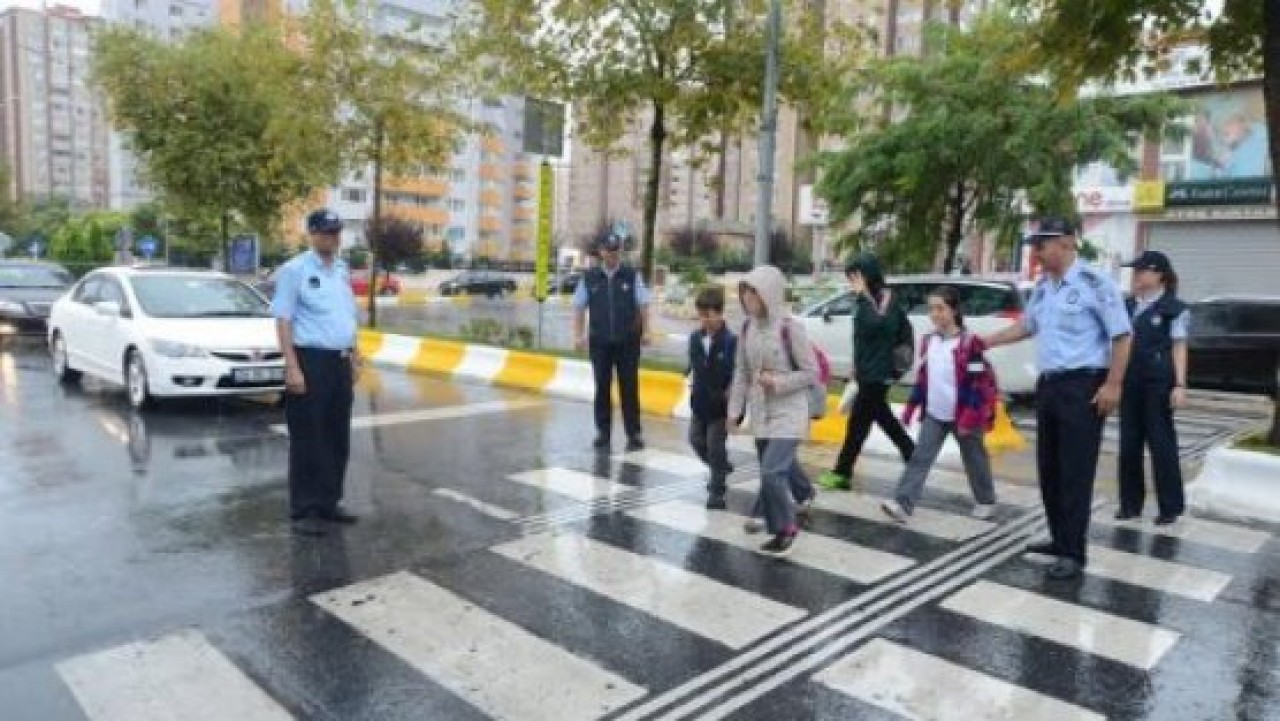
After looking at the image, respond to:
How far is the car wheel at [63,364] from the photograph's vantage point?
1259 cm

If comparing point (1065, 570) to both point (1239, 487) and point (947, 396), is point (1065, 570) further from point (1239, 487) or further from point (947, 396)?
point (1239, 487)

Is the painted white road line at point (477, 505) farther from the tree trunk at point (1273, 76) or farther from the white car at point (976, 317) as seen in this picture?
the tree trunk at point (1273, 76)

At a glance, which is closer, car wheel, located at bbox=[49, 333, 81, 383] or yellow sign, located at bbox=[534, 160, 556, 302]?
car wheel, located at bbox=[49, 333, 81, 383]

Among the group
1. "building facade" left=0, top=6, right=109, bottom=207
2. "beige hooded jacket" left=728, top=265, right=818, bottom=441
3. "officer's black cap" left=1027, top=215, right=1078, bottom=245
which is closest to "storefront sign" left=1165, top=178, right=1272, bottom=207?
"officer's black cap" left=1027, top=215, right=1078, bottom=245

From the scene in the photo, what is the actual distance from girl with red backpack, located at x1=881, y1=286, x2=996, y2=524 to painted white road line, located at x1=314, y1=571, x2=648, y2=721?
3045 millimetres

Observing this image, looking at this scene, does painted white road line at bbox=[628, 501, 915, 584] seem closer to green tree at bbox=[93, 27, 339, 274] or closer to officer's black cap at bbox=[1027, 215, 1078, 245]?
officer's black cap at bbox=[1027, 215, 1078, 245]

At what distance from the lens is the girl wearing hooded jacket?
5.65 meters

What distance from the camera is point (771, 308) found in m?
5.66

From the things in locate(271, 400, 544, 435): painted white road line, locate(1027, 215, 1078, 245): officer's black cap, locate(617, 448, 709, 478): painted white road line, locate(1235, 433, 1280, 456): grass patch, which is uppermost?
locate(1027, 215, 1078, 245): officer's black cap

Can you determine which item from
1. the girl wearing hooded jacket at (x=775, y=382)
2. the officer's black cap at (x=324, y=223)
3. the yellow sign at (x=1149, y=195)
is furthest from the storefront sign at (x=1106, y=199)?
the officer's black cap at (x=324, y=223)

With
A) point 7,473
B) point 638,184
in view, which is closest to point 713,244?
point 638,184

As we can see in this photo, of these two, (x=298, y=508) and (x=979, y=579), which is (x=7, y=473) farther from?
(x=979, y=579)

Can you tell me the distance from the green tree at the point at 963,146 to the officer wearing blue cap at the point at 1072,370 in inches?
371

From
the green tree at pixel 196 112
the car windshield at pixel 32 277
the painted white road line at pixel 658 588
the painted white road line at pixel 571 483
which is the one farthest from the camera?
the green tree at pixel 196 112
